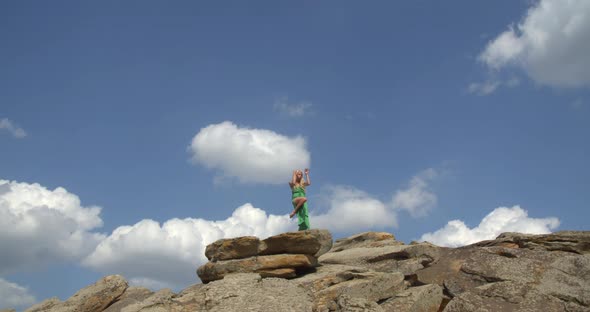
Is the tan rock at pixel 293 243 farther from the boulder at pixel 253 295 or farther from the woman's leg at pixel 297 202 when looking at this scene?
the woman's leg at pixel 297 202

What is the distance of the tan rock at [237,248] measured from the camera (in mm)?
18156

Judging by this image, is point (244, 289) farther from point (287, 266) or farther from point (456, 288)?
point (456, 288)

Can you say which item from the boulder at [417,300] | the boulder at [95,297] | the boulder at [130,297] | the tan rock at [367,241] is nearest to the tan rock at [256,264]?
the boulder at [417,300]

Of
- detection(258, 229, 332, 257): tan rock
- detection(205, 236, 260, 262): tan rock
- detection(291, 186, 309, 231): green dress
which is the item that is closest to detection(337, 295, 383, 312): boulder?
detection(258, 229, 332, 257): tan rock

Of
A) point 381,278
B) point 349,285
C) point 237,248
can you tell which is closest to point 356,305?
Answer: point 349,285

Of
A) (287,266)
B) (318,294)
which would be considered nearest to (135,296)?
(287,266)

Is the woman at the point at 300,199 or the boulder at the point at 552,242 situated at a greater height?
the woman at the point at 300,199

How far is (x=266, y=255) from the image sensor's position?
18219mm

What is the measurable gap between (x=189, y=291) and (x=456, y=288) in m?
9.28

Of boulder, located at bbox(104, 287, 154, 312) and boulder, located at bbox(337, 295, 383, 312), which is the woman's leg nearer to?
boulder, located at bbox(104, 287, 154, 312)

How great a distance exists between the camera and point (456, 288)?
17.0 metres

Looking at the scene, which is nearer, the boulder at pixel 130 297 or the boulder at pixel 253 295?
the boulder at pixel 253 295

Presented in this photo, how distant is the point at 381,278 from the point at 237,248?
17.6ft

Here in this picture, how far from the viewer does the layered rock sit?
57.9ft
